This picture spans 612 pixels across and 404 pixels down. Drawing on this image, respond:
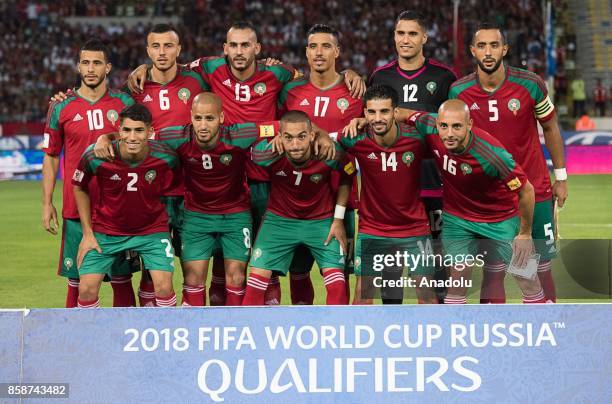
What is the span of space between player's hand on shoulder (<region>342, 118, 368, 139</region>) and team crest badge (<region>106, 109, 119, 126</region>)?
1.68m

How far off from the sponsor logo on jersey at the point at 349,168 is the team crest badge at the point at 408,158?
37cm

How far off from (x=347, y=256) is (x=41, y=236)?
27.4ft

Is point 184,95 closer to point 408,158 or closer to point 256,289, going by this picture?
point 256,289

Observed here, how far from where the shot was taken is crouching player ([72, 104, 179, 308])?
6961 millimetres

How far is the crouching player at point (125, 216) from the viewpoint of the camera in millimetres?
6961

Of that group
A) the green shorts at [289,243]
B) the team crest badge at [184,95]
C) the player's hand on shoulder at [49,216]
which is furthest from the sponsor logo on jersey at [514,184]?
the player's hand on shoulder at [49,216]

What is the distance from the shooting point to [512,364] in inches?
205

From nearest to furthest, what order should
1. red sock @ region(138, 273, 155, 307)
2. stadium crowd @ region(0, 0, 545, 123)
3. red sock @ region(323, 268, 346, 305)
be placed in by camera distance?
red sock @ region(323, 268, 346, 305) < red sock @ region(138, 273, 155, 307) < stadium crowd @ region(0, 0, 545, 123)

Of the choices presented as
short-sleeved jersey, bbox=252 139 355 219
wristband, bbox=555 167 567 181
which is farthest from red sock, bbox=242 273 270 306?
wristband, bbox=555 167 567 181

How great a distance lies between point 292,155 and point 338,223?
2.01ft

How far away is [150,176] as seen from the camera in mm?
6996

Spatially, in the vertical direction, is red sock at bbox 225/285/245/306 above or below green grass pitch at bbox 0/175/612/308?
above

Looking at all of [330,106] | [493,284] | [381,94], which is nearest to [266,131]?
[330,106]

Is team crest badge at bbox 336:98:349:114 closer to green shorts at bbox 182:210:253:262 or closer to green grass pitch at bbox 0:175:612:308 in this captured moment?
green shorts at bbox 182:210:253:262
